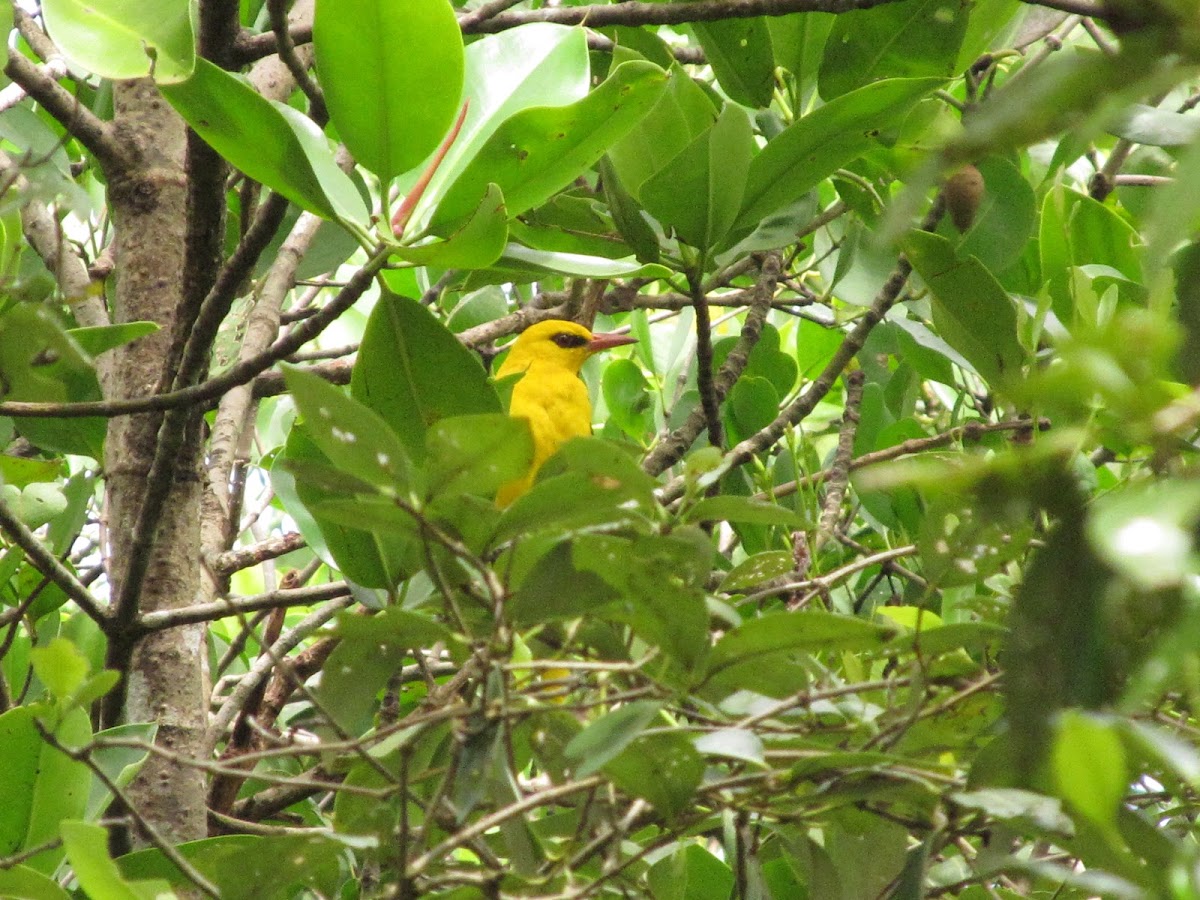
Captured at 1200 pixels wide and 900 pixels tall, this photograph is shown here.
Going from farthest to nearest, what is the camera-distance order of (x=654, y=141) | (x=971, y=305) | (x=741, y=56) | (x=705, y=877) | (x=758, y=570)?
(x=741, y=56) → (x=654, y=141) → (x=971, y=305) → (x=705, y=877) → (x=758, y=570)

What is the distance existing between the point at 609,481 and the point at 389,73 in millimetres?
665

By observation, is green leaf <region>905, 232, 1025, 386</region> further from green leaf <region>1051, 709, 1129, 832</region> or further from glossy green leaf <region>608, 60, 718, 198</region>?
green leaf <region>1051, 709, 1129, 832</region>

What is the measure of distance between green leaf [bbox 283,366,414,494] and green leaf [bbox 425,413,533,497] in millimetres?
28

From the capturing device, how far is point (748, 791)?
1.30 m

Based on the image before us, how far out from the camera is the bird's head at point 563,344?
12.2 ft

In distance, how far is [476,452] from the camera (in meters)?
1.08

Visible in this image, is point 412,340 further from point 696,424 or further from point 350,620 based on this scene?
point 696,424

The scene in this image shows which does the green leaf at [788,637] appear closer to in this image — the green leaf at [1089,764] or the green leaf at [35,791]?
the green leaf at [1089,764]

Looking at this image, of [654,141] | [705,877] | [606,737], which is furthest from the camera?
[654,141]

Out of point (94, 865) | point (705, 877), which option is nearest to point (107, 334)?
point (94, 865)

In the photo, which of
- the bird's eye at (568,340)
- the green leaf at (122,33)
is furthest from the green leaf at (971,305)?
the bird's eye at (568,340)

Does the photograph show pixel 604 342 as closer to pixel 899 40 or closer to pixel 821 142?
pixel 899 40

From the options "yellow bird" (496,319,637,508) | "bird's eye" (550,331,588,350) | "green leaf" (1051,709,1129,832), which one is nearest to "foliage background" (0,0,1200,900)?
"green leaf" (1051,709,1129,832)

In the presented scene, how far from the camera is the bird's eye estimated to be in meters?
3.74
